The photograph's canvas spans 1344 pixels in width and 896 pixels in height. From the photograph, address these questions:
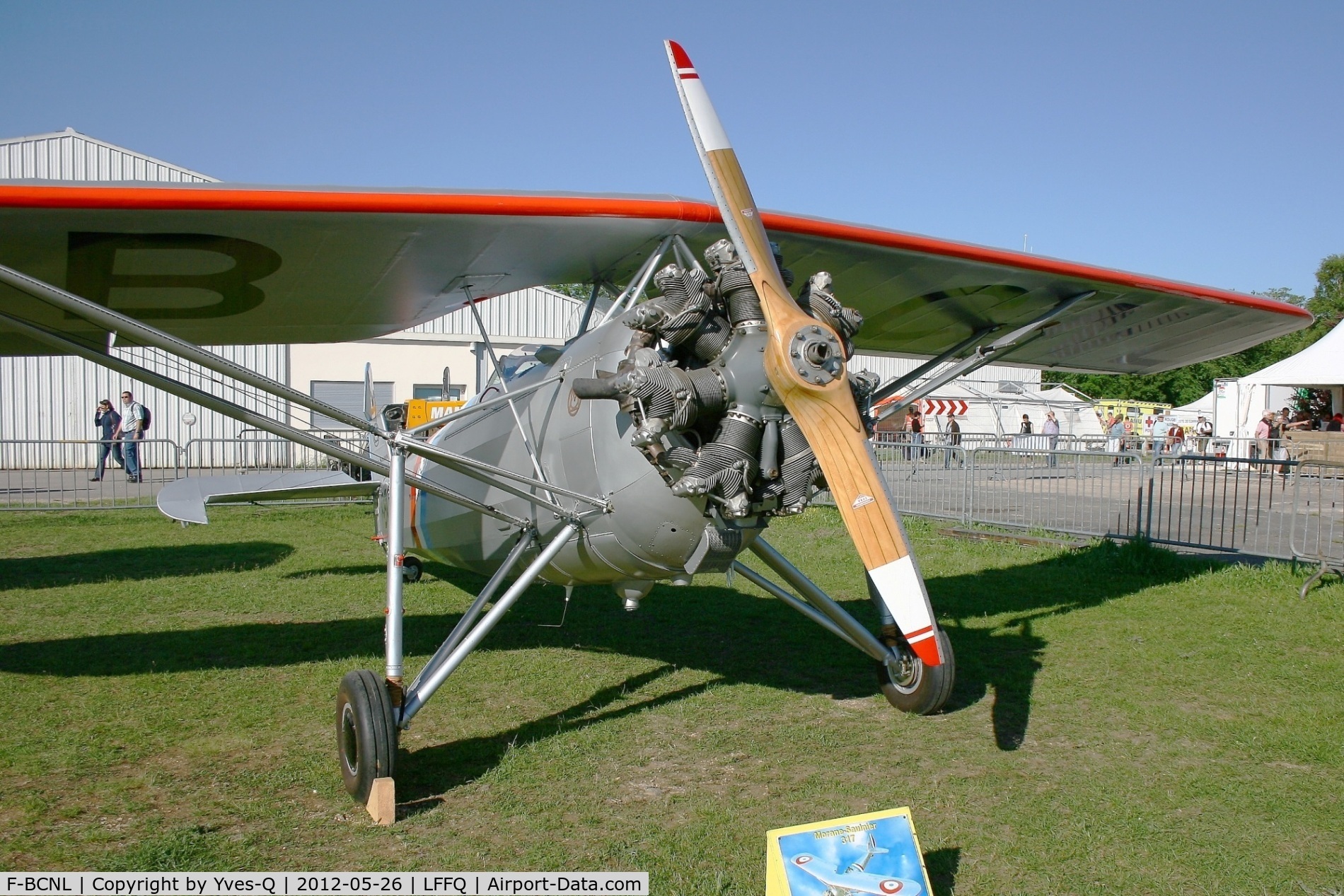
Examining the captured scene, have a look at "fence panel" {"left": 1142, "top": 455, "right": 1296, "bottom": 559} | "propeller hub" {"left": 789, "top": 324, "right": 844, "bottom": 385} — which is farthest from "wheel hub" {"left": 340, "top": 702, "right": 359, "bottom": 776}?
"fence panel" {"left": 1142, "top": 455, "right": 1296, "bottom": 559}

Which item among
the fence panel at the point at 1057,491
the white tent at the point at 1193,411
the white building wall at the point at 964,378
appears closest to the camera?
the fence panel at the point at 1057,491

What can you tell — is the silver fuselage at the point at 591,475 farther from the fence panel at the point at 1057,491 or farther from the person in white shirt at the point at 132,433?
the person in white shirt at the point at 132,433

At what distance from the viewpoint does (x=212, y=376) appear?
2044cm

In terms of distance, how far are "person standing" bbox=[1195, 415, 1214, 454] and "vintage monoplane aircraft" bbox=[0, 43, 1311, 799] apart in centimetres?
2134

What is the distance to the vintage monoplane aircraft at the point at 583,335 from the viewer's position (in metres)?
4.14

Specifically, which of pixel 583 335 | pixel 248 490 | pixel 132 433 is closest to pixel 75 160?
pixel 132 433

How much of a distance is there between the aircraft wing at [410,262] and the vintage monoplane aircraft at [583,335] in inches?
0.7

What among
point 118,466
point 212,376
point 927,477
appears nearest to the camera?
point 927,477

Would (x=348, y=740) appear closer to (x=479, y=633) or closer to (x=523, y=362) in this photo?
(x=479, y=633)

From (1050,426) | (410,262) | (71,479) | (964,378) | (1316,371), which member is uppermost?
(964,378)

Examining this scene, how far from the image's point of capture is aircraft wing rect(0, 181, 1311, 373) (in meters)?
4.58

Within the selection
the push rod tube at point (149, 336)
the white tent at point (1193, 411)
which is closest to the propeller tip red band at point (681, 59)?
the push rod tube at point (149, 336)

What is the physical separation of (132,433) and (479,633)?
71.6 feet

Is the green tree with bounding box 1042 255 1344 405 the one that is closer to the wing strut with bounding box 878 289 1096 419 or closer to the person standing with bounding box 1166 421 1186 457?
the person standing with bounding box 1166 421 1186 457
